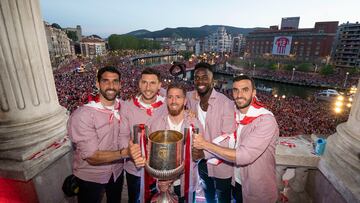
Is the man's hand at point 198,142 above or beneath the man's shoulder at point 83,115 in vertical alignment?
beneath

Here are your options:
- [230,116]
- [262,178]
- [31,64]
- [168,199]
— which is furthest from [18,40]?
[262,178]

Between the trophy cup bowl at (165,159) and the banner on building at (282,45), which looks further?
the banner on building at (282,45)

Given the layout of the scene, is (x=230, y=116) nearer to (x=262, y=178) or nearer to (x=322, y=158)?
(x=262, y=178)

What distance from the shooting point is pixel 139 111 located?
2988mm

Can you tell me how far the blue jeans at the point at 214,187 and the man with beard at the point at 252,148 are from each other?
10.2 inches

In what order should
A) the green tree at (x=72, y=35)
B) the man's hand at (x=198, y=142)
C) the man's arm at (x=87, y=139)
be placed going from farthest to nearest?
the green tree at (x=72, y=35) → the man's arm at (x=87, y=139) → the man's hand at (x=198, y=142)

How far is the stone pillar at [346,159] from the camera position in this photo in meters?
2.33

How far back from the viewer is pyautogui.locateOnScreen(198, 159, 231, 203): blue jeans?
3.04 m

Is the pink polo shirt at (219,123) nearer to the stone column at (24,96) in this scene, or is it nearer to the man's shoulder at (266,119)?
the man's shoulder at (266,119)

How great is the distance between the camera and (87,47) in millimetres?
101938

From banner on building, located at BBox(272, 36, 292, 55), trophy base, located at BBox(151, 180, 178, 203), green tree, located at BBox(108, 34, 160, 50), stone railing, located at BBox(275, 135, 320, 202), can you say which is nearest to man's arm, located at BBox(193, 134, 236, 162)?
trophy base, located at BBox(151, 180, 178, 203)

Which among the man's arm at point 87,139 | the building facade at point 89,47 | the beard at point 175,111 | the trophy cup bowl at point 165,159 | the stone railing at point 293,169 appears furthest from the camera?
the building facade at point 89,47

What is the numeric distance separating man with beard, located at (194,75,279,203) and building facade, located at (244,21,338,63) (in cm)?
8509

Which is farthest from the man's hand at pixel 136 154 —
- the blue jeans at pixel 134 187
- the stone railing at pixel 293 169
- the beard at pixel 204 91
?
the stone railing at pixel 293 169
